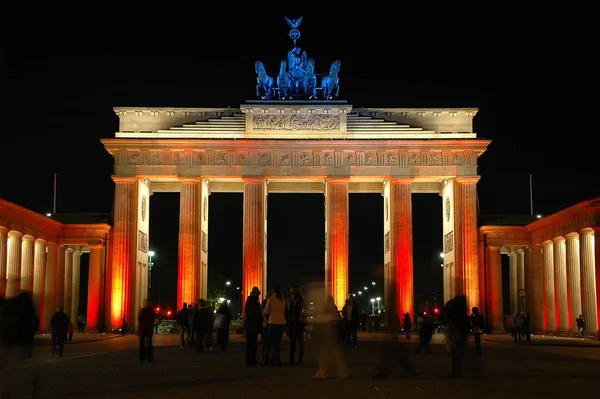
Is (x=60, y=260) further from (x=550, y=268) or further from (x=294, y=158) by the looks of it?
(x=550, y=268)

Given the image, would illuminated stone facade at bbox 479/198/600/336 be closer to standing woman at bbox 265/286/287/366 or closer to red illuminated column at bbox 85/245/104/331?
red illuminated column at bbox 85/245/104/331

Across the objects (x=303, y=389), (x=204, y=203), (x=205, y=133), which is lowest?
(x=303, y=389)

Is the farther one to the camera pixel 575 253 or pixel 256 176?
pixel 256 176

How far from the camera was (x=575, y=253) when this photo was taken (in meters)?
56.6

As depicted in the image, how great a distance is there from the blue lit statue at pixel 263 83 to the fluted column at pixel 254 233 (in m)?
7.12

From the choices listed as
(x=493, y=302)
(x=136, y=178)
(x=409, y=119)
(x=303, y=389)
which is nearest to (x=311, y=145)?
(x=409, y=119)

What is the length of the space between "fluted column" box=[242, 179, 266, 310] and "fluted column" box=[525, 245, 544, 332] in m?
20.2

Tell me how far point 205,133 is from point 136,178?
6144mm

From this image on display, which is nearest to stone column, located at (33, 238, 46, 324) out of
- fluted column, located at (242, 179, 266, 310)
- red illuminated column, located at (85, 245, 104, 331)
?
red illuminated column, located at (85, 245, 104, 331)

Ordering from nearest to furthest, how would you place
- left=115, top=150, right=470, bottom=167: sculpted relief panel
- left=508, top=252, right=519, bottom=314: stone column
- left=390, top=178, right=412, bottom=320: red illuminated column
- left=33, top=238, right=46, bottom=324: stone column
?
left=33, top=238, right=46, bottom=324: stone column
left=390, top=178, right=412, bottom=320: red illuminated column
left=115, top=150, right=470, bottom=167: sculpted relief panel
left=508, top=252, right=519, bottom=314: stone column

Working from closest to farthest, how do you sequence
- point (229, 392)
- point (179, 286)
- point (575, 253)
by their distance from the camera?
1. point (229, 392)
2. point (575, 253)
3. point (179, 286)

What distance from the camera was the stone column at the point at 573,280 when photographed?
56.3m

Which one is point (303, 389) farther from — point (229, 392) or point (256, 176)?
point (256, 176)

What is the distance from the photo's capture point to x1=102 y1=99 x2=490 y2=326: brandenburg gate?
214 ft
